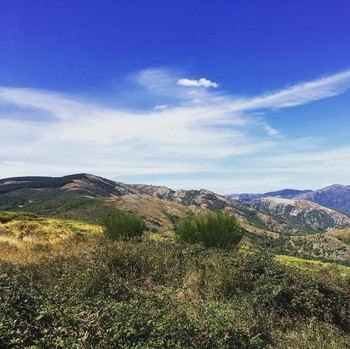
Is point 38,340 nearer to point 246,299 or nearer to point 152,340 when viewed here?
point 152,340

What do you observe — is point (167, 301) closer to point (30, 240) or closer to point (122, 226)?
point (122, 226)

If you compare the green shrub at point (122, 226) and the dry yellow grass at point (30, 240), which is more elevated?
the green shrub at point (122, 226)

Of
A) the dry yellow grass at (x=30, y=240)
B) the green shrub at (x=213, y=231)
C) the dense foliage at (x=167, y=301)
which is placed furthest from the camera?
the green shrub at (x=213, y=231)

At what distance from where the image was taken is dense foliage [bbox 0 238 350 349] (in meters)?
4.89

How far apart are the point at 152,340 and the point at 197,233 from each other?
25.8 feet

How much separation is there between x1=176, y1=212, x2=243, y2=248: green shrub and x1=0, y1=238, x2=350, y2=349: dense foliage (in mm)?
1986

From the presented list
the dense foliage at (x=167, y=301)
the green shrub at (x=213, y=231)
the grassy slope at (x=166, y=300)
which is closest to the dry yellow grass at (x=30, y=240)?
the grassy slope at (x=166, y=300)

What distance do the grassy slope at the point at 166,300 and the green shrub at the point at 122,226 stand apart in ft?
11.0

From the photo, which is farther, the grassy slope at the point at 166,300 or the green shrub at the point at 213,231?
the green shrub at the point at 213,231

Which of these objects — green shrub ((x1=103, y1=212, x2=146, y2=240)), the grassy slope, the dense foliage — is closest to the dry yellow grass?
the grassy slope

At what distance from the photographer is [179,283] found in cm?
841

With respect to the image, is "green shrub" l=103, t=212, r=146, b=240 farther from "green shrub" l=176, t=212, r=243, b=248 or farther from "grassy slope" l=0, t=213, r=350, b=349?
"grassy slope" l=0, t=213, r=350, b=349

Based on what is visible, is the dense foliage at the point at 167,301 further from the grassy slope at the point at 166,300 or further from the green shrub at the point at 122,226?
the green shrub at the point at 122,226

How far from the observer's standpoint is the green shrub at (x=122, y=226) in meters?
13.9
